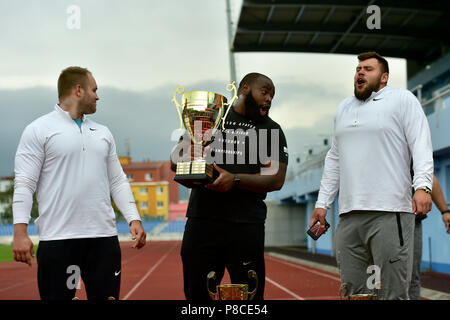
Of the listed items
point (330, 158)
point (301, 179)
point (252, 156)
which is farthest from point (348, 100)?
point (301, 179)

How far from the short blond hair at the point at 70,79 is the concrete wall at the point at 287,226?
34431 millimetres

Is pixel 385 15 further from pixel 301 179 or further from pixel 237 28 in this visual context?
pixel 301 179

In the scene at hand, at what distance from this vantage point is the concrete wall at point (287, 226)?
37.3m

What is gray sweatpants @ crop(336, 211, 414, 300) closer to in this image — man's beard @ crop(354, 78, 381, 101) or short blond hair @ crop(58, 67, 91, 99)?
man's beard @ crop(354, 78, 381, 101)

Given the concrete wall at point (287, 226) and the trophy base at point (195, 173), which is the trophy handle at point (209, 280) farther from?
the concrete wall at point (287, 226)

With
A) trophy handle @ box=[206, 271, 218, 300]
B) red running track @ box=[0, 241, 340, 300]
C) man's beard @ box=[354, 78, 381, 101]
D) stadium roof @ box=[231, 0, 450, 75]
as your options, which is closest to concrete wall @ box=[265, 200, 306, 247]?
stadium roof @ box=[231, 0, 450, 75]

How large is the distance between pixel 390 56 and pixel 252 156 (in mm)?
25141

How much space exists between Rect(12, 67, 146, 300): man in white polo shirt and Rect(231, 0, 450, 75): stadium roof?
1738 cm

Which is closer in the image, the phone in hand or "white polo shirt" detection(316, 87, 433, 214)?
"white polo shirt" detection(316, 87, 433, 214)

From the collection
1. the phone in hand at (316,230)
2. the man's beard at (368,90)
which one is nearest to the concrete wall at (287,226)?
the phone in hand at (316,230)

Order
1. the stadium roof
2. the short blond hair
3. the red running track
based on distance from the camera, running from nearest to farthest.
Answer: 1. the short blond hair
2. the red running track
3. the stadium roof

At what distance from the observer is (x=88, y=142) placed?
3.09 m

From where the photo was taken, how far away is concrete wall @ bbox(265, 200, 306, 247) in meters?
37.3

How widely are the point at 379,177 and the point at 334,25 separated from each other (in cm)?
1968
